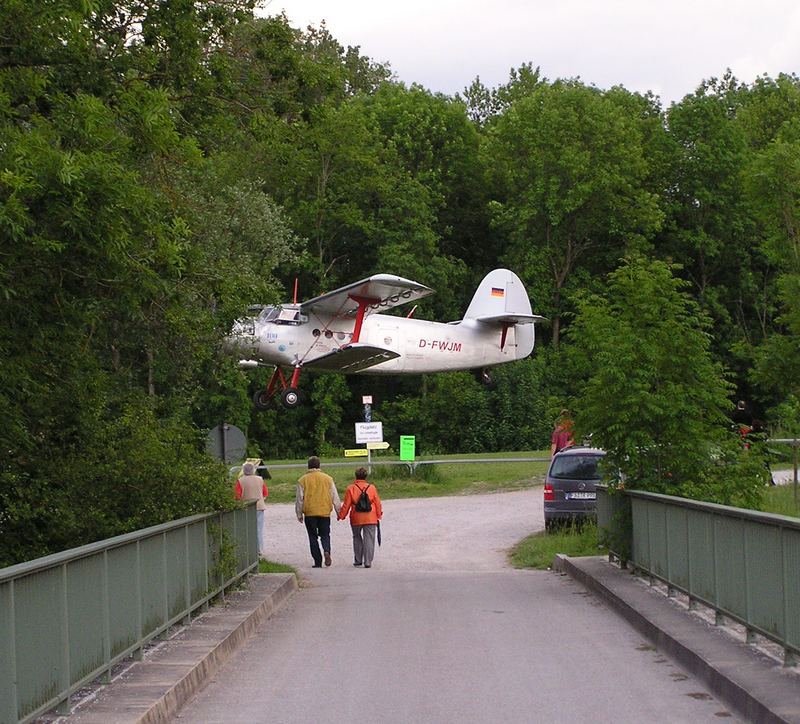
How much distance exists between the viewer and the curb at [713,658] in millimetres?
7797

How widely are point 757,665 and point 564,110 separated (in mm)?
60878

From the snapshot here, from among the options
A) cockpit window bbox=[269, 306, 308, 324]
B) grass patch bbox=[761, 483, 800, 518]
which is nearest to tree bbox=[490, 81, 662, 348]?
cockpit window bbox=[269, 306, 308, 324]

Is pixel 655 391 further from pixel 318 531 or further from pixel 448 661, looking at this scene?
pixel 318 531

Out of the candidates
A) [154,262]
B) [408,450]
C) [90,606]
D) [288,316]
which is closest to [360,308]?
[288,316]

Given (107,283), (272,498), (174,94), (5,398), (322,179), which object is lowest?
(272,498)

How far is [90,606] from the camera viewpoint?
8234 mm

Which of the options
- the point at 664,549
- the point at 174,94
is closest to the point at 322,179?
the point at 174,94

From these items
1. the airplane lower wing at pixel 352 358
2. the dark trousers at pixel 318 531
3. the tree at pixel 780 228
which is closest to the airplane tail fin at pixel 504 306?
the airplane lower wing at pixel 352 358

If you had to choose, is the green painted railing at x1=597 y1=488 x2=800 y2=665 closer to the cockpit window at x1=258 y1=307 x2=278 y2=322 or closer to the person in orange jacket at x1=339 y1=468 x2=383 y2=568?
the person in orange jacket at x1=339 y1=468 x2=383 y2=568

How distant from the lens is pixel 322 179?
66.1 metres

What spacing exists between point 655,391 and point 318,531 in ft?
23.8

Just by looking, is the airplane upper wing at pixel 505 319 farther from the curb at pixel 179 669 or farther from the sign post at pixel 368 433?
the curb at pixel 179 669

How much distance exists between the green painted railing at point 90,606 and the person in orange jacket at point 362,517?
8236 mm

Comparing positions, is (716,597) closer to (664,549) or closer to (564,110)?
(664,549)
